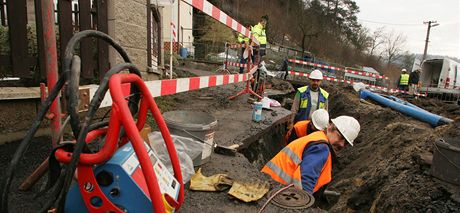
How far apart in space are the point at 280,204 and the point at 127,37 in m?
3.07

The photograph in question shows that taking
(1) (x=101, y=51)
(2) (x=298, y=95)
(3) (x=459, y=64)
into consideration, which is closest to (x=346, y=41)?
(3) (x=459, y=64)

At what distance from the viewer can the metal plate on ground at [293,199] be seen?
243 cm

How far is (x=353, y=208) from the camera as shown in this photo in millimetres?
4254

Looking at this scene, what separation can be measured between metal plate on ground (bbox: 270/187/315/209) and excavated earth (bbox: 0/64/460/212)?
8 cm

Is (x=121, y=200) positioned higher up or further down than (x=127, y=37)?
further down

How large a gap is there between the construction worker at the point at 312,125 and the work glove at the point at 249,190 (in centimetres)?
148

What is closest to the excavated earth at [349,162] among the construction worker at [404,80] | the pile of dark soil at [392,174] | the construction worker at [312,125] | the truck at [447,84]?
the pile of dark soil at [392,174]

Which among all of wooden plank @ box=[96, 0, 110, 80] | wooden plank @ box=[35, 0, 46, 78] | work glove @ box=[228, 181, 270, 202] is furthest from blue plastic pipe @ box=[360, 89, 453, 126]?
wooden plank @ box=[35, 0, 46, 78]

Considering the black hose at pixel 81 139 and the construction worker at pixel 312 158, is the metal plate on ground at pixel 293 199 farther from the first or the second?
the black hose at pixel 81 139

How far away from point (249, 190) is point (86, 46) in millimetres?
2562

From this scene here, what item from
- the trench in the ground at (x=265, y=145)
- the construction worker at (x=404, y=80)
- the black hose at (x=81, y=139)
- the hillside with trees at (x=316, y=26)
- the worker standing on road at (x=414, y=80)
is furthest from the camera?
the hillside with trees at (x=316, y=26)

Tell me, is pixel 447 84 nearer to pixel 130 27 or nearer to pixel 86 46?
pixel 130 27

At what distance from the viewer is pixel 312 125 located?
4207mm

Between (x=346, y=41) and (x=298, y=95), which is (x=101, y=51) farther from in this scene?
(x=346, y=41)
